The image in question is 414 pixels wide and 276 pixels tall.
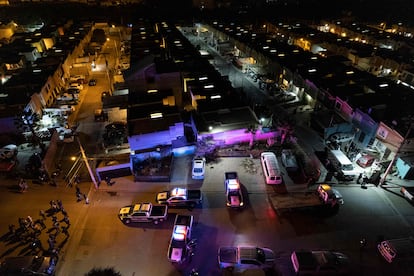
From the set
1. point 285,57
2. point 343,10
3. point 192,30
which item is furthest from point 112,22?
point 343,10

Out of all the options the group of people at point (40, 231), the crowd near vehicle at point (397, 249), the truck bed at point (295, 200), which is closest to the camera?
the crowd near vehicle at point (397, 249)

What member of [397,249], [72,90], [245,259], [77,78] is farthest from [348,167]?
[77,78]

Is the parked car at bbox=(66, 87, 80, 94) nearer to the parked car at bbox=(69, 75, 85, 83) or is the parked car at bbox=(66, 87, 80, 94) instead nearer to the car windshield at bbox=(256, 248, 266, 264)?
the parked car at bbox=(69, 75, 85, 83)

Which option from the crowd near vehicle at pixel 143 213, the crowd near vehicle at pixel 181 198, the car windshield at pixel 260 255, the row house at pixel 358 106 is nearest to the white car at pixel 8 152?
the crowd near vehicle at pixel 143 213

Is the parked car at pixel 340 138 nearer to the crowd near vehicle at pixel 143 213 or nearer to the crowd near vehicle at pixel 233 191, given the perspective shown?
the crowd near vehicle at pixel 233 191

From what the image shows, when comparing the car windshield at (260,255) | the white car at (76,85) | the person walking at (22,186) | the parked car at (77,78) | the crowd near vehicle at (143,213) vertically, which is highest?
the parked car at (77,78)

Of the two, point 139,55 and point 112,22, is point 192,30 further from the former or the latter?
point 139,55

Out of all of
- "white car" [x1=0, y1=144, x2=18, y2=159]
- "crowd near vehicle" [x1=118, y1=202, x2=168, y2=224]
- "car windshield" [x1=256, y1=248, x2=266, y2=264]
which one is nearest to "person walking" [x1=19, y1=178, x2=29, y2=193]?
"white car" [x1=0, y1=144, x2=18, y2=159]
